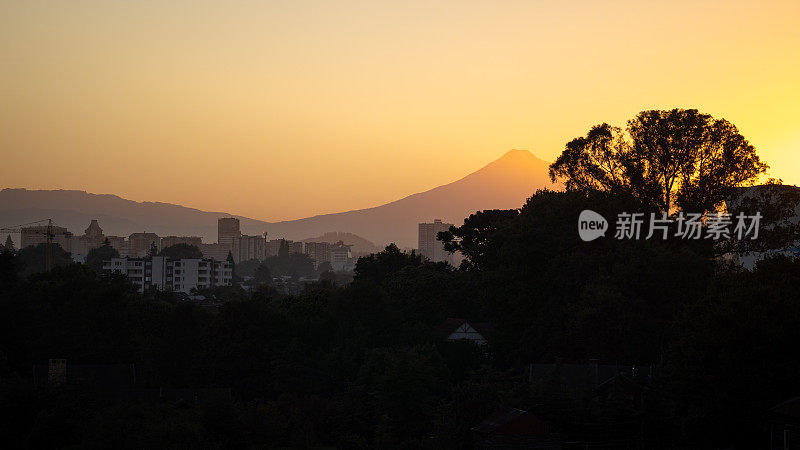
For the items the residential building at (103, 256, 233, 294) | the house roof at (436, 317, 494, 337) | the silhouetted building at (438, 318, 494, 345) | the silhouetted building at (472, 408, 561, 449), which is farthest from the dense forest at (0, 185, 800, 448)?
the residential building at (103, 256, 233, 294)

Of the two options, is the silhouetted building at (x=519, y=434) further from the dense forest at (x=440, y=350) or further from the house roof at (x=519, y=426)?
the dense forest at (x=440, y=350)

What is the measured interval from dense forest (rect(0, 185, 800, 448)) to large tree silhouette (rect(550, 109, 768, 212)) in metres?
2.05

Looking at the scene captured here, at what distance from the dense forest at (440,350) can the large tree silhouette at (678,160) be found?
2.05 meters

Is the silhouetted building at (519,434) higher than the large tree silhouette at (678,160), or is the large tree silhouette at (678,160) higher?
the large tree silhouette at (678,160)

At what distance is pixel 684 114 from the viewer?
124 ft

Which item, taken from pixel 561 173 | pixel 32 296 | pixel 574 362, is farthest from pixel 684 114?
pixel 32 296

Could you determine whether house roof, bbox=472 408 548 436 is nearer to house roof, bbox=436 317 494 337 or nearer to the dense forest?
the dense forest

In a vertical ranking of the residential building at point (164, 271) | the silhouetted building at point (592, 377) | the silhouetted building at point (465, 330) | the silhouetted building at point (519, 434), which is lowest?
the silhouetted building at point (519, 434)

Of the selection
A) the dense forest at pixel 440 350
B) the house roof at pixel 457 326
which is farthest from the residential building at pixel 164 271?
the house roof at pixel 457 326

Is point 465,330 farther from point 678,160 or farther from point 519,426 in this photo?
point 519,426

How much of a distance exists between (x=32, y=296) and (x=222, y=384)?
13878 mm

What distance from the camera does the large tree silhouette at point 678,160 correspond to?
37.3m

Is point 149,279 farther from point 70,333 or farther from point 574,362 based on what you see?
point 574,362

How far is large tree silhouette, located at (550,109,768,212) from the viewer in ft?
122
